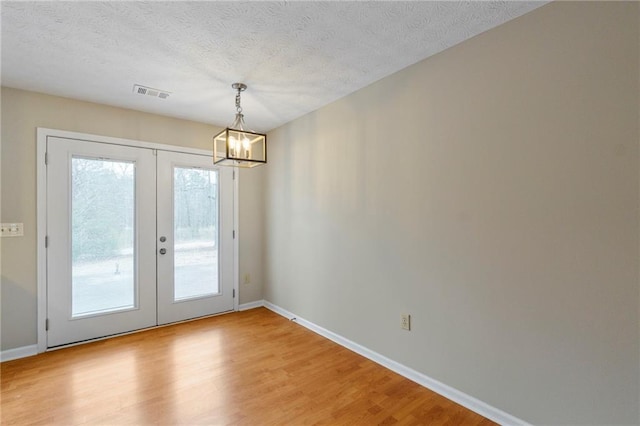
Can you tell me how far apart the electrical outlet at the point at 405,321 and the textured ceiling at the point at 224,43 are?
7.05 ft

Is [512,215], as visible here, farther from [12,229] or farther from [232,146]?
[12,229]

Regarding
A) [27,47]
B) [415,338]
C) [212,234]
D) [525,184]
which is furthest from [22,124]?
[525,184]

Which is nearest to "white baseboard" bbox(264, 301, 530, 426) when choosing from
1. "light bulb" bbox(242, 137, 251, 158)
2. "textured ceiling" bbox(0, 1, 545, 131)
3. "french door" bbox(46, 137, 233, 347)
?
"french door" bbox(46, 137, 233, 347)

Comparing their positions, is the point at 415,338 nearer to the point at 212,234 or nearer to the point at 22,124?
the point at 212,234

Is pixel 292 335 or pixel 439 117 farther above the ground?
pixel 439 117

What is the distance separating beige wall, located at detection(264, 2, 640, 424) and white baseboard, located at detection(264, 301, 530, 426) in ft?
0.16

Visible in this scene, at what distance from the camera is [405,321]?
99.3 inches

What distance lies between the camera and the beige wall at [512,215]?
155 cm

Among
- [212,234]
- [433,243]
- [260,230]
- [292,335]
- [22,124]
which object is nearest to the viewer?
[433,243]

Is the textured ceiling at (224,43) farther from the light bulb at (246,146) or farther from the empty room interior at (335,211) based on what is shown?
the light bulb at (246,146)

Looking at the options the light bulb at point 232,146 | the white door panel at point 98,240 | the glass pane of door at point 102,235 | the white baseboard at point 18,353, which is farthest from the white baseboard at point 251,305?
the light bulb at point 232,146

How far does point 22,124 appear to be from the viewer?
2.89 metres

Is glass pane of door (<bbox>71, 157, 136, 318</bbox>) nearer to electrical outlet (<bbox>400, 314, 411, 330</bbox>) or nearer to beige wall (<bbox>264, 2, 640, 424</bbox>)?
beige wall (<bbox>264, 2, 640, 424</bbox>)

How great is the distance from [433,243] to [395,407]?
1.23 metres
